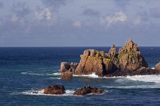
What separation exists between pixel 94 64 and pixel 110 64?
16.2 ft

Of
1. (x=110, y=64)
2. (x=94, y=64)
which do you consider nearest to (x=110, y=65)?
(x=110, y=64)

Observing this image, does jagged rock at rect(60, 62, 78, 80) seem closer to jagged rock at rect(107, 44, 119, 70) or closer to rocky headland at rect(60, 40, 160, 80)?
rocky headland at rect(60, 40, 160, 80)

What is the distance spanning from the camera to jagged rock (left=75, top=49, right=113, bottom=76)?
157m

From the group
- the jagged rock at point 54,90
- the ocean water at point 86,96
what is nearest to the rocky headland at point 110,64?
the ocean water at point 86,96

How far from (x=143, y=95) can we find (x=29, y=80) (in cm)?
4241

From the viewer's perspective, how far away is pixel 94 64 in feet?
522

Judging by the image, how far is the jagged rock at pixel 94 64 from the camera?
157375 millimetres

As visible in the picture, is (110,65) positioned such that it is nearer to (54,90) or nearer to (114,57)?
(114,57)

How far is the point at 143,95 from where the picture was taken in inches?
4592

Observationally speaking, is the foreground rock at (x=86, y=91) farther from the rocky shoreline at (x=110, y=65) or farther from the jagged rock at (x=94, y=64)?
the jagged rock at (x=94, y=64)

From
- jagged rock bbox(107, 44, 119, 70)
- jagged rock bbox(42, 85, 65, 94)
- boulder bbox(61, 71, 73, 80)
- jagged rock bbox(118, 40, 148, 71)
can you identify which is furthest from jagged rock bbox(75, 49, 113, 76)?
jagged rock bbox(42, 85, 65, 94)

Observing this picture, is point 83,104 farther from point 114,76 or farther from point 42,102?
point 114,76

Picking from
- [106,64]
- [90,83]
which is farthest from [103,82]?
[106,64]

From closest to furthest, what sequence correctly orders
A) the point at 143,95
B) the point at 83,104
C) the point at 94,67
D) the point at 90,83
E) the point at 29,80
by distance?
the point at 83,104, the point at 143,95, the point at 90,83, the point at 29,80, the point at 94,67
